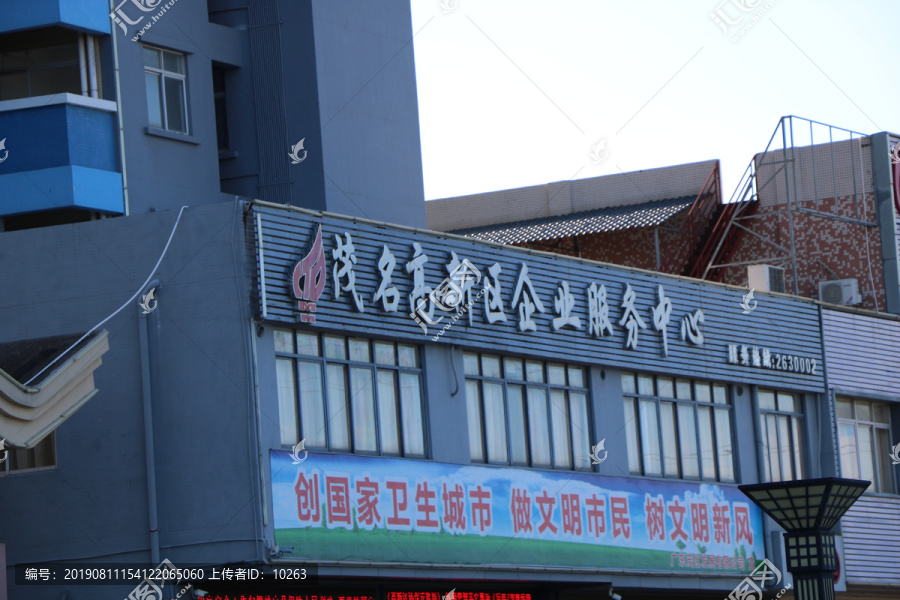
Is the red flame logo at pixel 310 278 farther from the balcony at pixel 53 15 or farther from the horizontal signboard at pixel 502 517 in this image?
the balcony at pixel 53 15

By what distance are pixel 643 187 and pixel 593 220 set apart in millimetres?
2064

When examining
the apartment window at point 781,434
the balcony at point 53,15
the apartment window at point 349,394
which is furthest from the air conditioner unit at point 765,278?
the balcony at point 53,15

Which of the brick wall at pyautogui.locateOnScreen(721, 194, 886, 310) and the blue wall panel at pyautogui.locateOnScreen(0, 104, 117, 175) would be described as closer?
the blue wall panel at pyautogui.locateOnScreen(0, 104, 117, 175)

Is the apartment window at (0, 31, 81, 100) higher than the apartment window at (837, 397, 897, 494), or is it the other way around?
the apartment window at (0, 31, 81, 100)

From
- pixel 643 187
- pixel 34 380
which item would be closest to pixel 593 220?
pixel 643 187

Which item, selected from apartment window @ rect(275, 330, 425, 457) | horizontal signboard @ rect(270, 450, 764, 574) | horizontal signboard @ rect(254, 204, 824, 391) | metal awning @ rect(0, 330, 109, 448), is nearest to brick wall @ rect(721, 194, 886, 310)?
horizontal signboard @ rect(254, 204, 824, 391)

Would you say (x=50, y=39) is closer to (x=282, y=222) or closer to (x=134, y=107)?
(x=134, y=107)

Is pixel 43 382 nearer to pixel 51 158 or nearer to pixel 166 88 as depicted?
pixel 51 158

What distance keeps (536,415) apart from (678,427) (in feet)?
12.3

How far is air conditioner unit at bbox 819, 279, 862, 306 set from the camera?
31359 mm

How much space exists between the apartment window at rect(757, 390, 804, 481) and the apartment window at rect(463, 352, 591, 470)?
16.5 ft

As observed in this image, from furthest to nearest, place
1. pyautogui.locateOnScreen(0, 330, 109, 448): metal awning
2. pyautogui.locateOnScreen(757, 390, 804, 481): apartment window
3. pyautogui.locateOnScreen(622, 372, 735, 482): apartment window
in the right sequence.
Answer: pyautogui.locateOnScreen(757, 390, 804, 481): apartment window → pyautogui.locateOnScreen(622, 372, 735, 482): apartment window → pyautogui.locateOnScreen(0, 330, 109, 448): metal awning

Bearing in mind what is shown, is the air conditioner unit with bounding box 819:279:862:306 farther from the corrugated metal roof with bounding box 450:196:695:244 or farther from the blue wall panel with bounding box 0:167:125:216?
the blue wall panel with bounding box 0:167:125:216

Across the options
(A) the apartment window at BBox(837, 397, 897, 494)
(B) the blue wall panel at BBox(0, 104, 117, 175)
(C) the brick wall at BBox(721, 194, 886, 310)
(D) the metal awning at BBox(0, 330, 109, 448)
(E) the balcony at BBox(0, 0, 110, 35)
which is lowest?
(A) the apartment window at BBox(837, 397, 897, 494)
